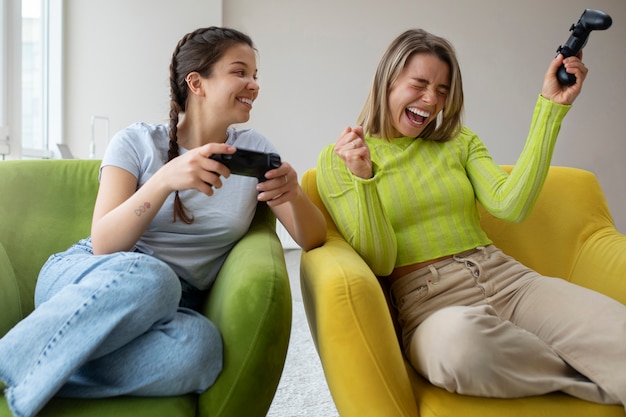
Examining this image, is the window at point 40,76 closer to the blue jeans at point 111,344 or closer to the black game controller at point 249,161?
the black game controller at point 249,161

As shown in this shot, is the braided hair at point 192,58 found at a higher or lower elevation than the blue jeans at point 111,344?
higher

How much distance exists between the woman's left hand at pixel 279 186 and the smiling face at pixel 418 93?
413 mm

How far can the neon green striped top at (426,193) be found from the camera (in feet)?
4.60

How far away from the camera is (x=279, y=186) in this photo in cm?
131

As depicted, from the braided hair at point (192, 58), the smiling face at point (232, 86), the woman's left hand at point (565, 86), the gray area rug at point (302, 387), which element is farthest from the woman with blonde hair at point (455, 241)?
the gray area rug at point (302, 387)

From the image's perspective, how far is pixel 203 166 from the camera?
120cm

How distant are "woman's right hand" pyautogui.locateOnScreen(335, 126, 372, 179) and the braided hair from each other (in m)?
0.39

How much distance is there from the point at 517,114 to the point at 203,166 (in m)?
4.35

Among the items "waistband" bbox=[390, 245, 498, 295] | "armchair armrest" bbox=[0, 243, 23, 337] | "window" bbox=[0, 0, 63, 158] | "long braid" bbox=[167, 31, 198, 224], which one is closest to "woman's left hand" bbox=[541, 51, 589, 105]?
"waistband" bbox=[390, 245, 498, 295]

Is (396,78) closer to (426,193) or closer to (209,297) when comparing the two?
(426,193)

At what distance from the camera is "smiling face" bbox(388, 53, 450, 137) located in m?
1.57

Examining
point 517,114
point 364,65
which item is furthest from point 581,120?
point 364,65

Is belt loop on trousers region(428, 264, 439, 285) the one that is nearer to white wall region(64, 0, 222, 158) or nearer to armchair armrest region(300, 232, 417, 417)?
armchair armrest region(300, 232, 417, 417)

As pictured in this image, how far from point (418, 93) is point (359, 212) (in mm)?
395
